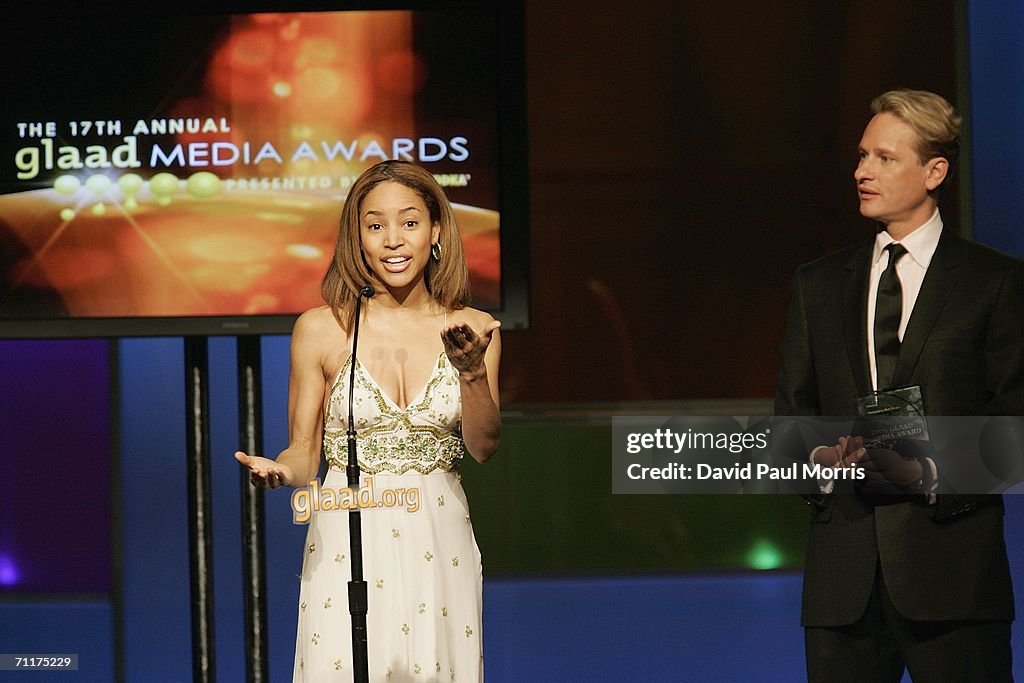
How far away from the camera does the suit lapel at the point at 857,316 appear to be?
3.03m

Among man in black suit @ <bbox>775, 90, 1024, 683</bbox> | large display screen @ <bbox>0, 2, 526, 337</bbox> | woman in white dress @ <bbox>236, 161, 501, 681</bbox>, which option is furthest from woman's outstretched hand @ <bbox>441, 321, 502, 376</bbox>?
large display screen @ <bbox>0, 2, 526, 337</bbox>

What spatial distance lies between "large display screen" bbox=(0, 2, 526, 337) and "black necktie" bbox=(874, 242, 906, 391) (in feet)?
4.12

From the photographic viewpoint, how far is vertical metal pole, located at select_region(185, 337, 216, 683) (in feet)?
13.2

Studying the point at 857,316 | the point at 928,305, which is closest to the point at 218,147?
the point at 857,316

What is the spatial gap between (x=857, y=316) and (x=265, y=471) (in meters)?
1.40

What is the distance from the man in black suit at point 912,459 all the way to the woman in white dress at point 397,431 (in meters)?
0.79

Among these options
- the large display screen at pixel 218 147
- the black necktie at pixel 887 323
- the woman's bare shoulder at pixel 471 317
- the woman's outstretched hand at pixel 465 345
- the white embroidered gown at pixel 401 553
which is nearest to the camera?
the woman's outstretched hand at pixel 465 345

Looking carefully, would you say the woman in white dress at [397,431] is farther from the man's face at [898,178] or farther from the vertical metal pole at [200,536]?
the vertical metal pole at [200,536]

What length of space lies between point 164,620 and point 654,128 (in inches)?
98.6

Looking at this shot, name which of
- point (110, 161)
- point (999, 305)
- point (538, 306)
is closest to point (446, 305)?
point (999, 305)

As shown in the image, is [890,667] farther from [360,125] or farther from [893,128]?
[360,125]

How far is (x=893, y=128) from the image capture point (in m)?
3.12

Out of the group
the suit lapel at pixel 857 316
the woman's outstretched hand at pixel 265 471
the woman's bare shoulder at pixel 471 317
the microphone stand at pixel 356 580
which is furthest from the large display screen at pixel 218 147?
the microphone stand at pixel 356 580

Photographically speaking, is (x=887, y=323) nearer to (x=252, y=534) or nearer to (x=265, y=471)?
(x=265, y=471)
